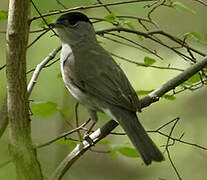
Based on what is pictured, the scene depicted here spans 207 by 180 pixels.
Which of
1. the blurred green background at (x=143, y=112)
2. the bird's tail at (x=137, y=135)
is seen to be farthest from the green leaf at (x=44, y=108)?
the blurred green background at (x=143, y=112)

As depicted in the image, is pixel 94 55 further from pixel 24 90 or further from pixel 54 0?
pixel 24 90

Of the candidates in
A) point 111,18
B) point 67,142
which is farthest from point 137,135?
point 111,18

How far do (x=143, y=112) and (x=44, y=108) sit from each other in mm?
3089

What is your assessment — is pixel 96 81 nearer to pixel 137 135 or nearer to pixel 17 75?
pixel 137 135

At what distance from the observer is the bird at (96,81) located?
285 centimetres

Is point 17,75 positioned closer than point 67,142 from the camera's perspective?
Yes

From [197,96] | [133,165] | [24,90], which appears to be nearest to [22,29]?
[24,90]

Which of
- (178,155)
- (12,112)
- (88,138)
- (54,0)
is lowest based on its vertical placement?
(178,155)

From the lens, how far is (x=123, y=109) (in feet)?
10.1

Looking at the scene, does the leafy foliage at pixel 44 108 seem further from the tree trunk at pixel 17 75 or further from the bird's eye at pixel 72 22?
the bird's eye at pixel 72 22

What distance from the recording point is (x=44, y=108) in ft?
9.04

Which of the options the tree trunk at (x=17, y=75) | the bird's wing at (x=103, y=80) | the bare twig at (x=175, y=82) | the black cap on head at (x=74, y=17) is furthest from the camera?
the black cap on head at (x=74, y=17)

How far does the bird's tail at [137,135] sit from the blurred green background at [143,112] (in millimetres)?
1431

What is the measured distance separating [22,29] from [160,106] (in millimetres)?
3664
